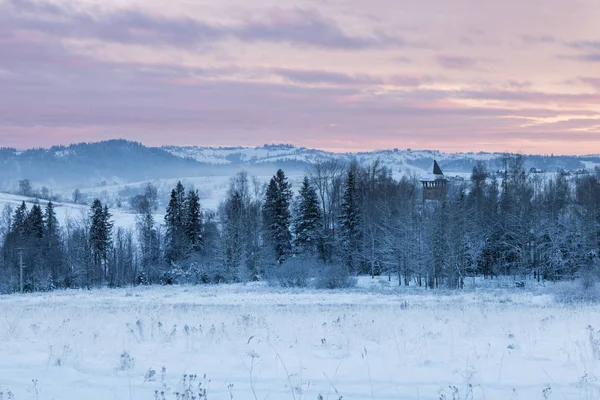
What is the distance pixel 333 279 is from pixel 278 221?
63.8 feet

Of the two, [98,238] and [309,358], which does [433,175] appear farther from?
[309,358]

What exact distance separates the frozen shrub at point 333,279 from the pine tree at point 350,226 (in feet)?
42.2

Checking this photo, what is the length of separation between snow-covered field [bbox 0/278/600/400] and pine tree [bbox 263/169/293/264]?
4415cm

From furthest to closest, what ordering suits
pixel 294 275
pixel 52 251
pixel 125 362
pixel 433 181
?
pixel 433 181 → pixel 52 251 → pixel 294 275 → pixel 125 362

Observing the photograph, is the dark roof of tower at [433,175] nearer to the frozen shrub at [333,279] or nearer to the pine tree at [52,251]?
the frozen shrub at [333,279]

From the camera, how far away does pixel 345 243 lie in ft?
189

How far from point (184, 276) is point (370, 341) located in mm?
47149

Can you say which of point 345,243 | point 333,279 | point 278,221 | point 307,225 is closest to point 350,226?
point 345,243

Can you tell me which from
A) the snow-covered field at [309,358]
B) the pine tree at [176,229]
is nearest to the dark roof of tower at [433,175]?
the pine tree at [176,229]

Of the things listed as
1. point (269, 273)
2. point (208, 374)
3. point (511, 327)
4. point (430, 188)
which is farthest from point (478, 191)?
point (208, 374)

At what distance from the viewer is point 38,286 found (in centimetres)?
5547

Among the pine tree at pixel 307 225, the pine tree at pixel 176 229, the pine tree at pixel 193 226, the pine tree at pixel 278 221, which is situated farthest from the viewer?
the pine tree at pixel 193 226

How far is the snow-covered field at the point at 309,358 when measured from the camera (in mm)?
8711

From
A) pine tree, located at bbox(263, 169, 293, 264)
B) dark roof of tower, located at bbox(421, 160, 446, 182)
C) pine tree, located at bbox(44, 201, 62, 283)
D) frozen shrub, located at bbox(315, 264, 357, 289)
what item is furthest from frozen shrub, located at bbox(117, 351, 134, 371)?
dark roof of tower, located at bbox(421, 160, 446, 182)
